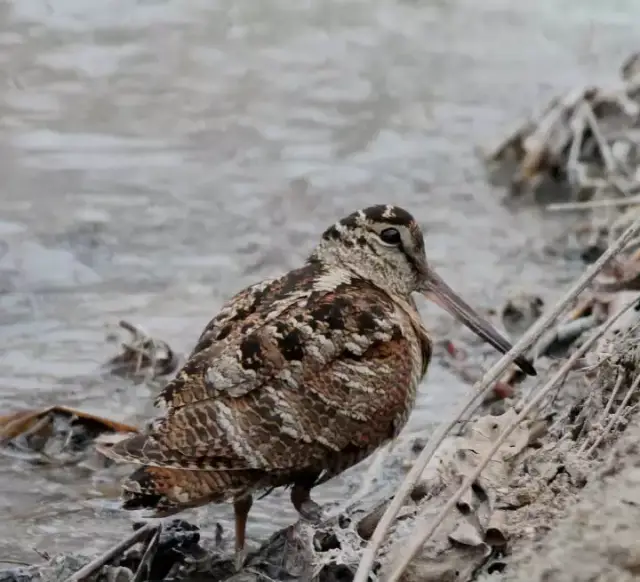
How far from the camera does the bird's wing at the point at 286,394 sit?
3631mm

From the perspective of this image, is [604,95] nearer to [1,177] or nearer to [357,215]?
[1,177]

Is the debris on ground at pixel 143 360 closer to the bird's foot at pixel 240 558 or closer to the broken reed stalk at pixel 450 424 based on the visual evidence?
the bird's foot at pixel 240 558

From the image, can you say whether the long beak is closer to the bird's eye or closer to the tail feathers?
the bird's eye

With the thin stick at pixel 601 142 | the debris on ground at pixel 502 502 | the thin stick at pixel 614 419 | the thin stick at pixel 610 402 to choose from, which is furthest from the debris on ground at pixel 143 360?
the thin stick at pixel 601 142

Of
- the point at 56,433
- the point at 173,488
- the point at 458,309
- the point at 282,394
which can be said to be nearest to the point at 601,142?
the point at 458,309

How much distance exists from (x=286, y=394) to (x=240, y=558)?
1.90 feet

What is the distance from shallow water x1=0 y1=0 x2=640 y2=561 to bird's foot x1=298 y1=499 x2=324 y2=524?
45cm

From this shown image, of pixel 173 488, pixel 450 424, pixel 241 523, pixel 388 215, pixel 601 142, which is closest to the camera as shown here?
pixel 450 424

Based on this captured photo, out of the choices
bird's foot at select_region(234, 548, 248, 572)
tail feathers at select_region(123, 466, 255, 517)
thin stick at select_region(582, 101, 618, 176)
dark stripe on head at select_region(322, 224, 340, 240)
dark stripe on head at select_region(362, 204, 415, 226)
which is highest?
dark stripe on head at select_region(362, 204, 415, 226)

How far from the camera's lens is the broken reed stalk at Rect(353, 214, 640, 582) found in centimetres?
287

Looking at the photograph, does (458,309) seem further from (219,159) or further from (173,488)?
(219,159)

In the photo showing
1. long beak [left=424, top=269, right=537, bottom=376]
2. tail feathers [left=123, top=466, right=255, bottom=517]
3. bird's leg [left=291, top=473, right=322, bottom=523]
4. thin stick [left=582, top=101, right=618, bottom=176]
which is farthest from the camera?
thin stick [left=582, top=101, right=618, bottom=176]

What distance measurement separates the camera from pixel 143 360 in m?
5.43

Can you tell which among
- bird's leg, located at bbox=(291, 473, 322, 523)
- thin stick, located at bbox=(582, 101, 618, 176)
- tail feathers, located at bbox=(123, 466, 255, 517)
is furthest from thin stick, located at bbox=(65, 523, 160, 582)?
thin stick, located at bbox=(582, 101, 618, 176)
